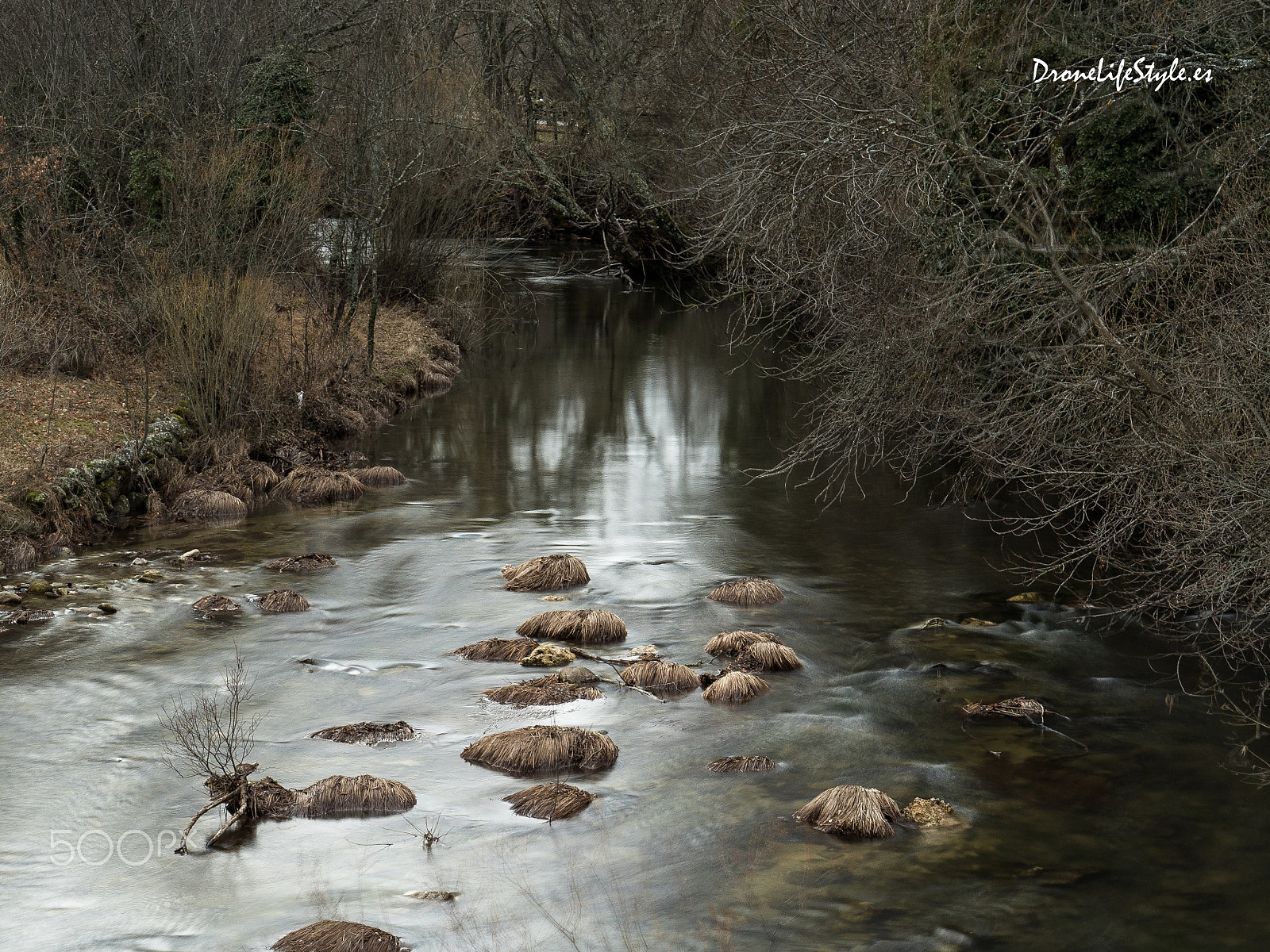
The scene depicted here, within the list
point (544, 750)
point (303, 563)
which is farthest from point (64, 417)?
point (544, 750)

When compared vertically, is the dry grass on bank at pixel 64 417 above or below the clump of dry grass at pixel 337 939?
above

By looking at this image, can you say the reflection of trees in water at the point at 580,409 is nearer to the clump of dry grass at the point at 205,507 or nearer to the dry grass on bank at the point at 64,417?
the clump of dry grass at the point at 205,507

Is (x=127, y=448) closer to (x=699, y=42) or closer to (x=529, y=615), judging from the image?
(x=529, y=615)

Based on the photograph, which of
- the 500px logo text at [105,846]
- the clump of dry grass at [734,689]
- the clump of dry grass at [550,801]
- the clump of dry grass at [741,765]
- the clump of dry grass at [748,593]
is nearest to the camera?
the 500px logo text at [105,846]

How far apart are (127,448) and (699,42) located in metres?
16.7

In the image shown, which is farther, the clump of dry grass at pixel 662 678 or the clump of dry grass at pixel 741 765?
the clump of dry grass at pixel 662 678

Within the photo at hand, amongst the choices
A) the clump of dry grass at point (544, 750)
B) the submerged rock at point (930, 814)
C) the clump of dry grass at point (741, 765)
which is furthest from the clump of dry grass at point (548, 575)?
the submerged rock at point (930, 814)

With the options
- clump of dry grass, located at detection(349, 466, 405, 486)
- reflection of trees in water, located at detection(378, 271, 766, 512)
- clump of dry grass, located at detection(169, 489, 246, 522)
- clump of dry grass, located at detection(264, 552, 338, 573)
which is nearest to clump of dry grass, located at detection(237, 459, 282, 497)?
clump of dry grass, located at detection(169, 489, 246, 522)

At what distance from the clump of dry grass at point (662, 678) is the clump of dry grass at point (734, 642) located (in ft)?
2.22

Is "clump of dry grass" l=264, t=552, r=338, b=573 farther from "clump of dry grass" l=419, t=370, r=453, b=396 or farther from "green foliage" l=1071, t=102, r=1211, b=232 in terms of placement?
"clump of dry grass" l=419, t=370, r=453, b=396

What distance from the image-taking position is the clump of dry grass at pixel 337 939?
22.6 ft

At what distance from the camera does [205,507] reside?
15.8m

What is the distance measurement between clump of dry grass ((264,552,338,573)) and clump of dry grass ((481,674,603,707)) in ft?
13.7

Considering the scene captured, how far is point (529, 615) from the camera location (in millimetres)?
12609
